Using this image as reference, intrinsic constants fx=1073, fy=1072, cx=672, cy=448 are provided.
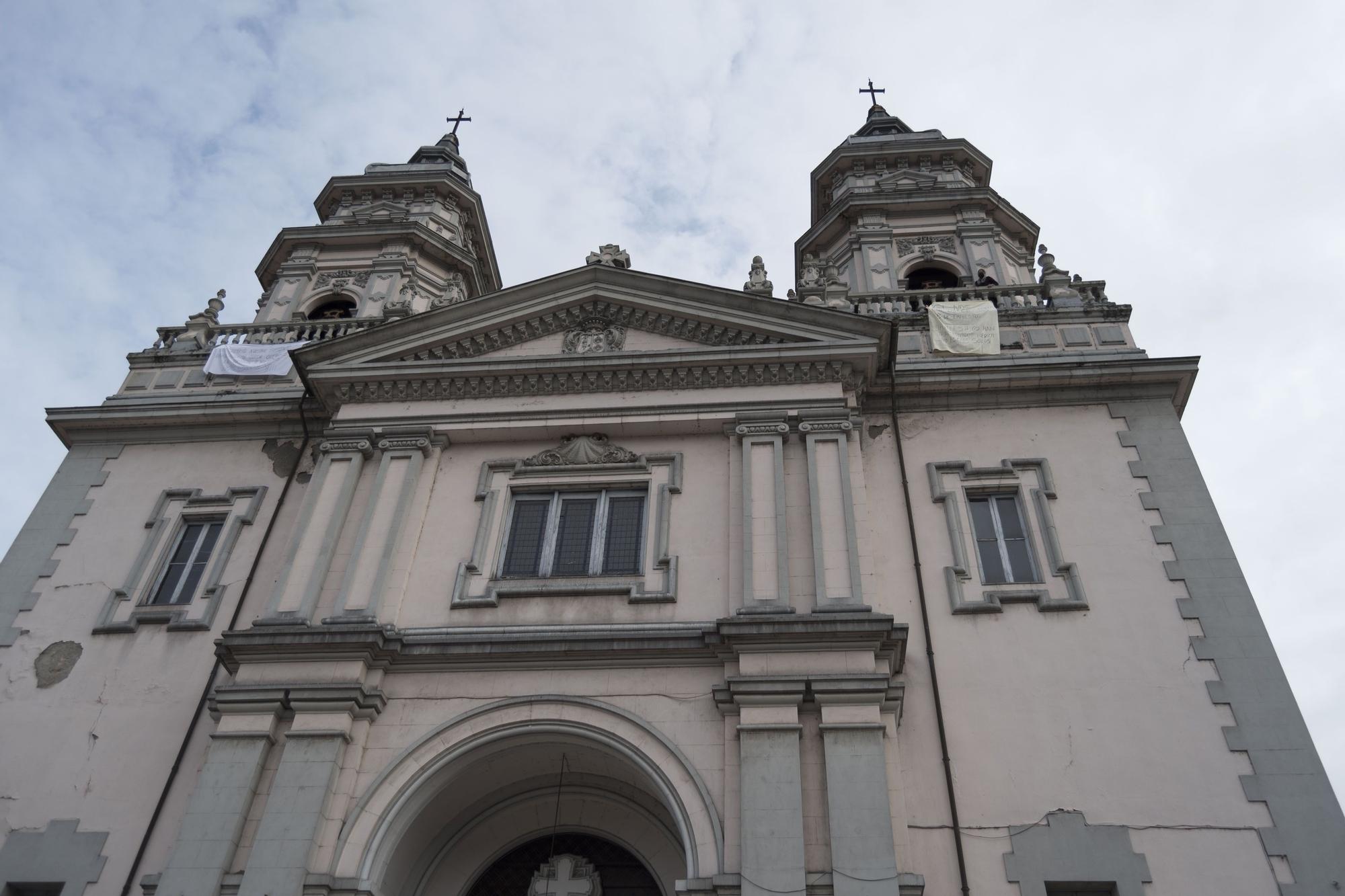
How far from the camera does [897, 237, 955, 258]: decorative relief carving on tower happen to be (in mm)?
25234

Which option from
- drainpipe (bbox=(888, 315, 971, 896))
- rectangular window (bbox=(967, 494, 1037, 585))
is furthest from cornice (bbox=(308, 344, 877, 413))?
rectangular window (bbox=(967, 494, 1037, 585))

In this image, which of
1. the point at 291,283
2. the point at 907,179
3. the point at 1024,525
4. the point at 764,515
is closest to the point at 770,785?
the point at 764,515

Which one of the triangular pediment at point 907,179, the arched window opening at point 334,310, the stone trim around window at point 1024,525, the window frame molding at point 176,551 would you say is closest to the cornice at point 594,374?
the stone trim around window at point 1024,525

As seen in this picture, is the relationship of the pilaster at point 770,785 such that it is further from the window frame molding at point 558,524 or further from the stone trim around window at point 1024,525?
the stone trim around window at point 1024,525

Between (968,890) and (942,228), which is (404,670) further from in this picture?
(942,228)

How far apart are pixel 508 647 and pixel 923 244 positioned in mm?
15301

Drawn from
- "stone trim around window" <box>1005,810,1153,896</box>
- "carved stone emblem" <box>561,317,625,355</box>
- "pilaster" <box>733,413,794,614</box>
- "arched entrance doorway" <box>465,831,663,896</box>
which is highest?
"carved stone emblem" <box>561,317,625,355</box>

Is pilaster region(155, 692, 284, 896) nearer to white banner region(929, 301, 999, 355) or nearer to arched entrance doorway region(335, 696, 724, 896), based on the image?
arched entrance doorway region(335, 696, 724, 896)

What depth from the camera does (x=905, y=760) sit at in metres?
14.3

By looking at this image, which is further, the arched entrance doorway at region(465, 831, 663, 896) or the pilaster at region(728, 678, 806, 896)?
the arched entrance doorway at region(465, 831, 663, 896)

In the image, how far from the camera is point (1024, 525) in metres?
17.0

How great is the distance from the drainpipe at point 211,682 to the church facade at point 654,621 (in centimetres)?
7

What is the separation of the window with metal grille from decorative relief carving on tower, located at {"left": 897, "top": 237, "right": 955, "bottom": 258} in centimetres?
1138

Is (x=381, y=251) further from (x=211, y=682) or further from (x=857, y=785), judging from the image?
(x=857, y=785)
